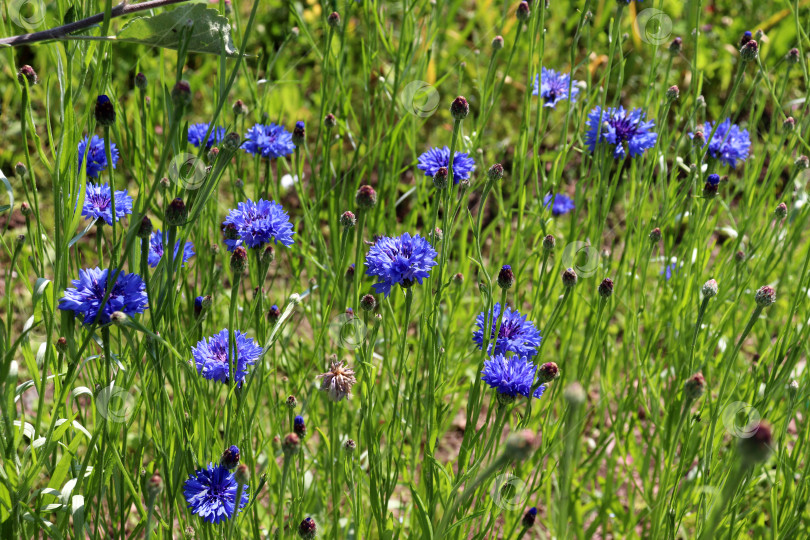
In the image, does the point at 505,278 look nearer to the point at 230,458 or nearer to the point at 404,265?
the point at 404,265

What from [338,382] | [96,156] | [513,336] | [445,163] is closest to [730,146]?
[445,163]

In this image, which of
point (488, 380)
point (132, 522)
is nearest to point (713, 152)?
point (488, 380)

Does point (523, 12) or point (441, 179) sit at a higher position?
point (523, 12)

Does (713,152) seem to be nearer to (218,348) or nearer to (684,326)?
(684,326)

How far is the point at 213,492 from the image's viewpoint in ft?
3.28

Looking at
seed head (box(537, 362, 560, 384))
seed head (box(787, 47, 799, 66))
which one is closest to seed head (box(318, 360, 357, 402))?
seed head (box(537, 362, 560, 384))

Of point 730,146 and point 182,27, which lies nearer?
point 182,27

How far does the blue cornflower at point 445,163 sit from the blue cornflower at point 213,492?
0.59 meters

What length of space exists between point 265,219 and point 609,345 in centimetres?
97

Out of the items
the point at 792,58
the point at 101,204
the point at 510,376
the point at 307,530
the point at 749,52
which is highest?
the point at 792,58

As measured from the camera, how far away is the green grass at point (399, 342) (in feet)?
3.13

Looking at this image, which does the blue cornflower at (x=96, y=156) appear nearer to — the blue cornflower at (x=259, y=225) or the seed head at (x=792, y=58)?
the blue cornflower at (x=259, y=225)

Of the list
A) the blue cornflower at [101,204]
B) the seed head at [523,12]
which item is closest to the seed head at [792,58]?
the seed head at [523,12]

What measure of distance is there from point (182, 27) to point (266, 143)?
726 mm
